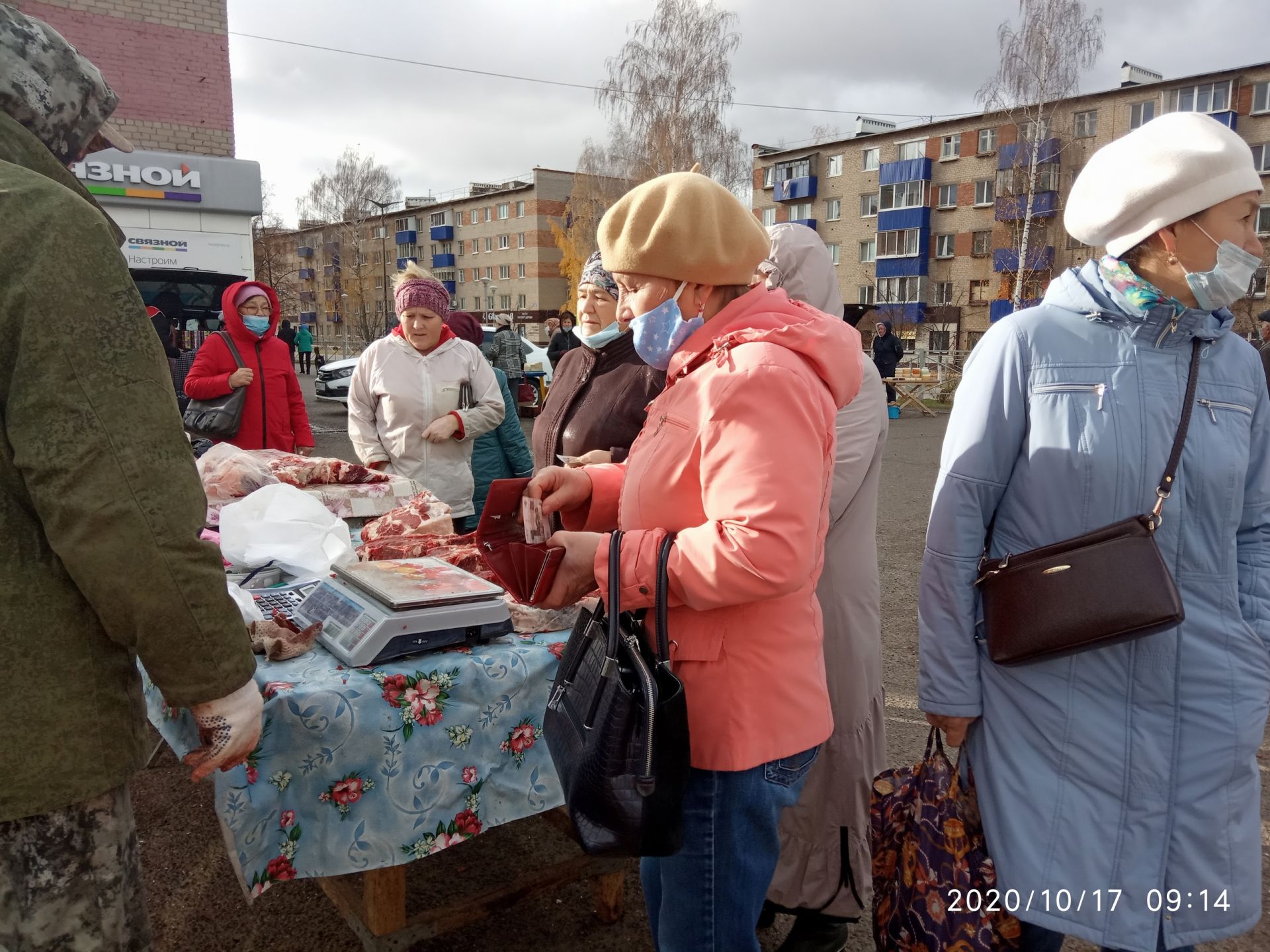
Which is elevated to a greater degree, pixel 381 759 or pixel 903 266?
pixel 903 266

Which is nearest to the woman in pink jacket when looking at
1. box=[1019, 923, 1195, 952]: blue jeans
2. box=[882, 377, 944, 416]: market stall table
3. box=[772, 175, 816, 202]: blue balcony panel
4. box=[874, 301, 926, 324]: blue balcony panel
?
box=[1019, 923, 1195, 952]: blue jeans

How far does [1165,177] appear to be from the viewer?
1660 mm

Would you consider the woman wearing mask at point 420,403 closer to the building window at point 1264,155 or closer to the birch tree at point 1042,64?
the birch tree at point 1042,64

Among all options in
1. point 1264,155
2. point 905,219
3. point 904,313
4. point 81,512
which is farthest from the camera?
point 905,219

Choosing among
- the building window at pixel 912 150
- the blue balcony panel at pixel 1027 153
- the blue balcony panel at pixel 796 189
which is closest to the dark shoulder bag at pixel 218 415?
the blue balcony panel at pixel 1027 153

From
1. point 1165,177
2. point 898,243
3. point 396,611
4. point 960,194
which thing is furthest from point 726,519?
point 898,243

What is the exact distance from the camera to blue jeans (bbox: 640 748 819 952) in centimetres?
158

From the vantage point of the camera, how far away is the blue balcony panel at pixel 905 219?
4703 centimetres

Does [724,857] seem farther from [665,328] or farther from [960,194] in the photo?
[960,194]

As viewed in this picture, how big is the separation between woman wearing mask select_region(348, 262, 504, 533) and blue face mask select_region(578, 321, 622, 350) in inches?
55.3

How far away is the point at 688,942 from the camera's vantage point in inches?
64.1

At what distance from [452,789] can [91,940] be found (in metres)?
0.77

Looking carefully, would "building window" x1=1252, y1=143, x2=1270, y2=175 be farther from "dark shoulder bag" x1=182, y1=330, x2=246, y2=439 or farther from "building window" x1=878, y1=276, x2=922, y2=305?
"dark shoulder bag" x1=182, y1=330, x2=246, y2=439

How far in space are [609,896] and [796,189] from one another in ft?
178
